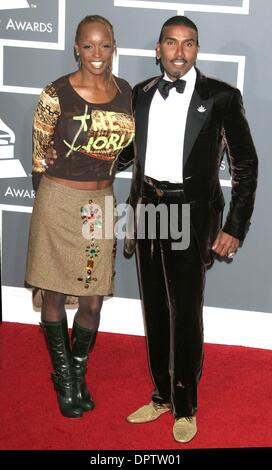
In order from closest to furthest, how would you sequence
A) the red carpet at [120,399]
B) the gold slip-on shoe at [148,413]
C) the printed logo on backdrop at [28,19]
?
the red carpet at [120,399], the gold slip-on shoe at [148,413], the printed logo on backdrop at [28,19]

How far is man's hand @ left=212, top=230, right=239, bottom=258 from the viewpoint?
353 centimetres

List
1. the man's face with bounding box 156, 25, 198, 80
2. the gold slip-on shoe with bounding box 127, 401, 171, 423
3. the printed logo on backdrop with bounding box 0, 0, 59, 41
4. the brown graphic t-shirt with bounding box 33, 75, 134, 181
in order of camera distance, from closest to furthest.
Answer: the man's face with bounding box 156, 25, 198, 80 < the brown graphic t-shirt with bounding box 33, 75, 134, 181 < the gold slip-on shoe with bounding box 127, 401, 171, 423 < the printed logo on backdrop with bounding box 0, 0, 59, 41

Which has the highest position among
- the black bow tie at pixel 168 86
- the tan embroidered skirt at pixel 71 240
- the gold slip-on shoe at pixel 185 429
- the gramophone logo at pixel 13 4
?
the gramophone logo at pixel 13 4

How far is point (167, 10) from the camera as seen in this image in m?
4.17

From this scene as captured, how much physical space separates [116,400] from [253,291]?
1.08 meters

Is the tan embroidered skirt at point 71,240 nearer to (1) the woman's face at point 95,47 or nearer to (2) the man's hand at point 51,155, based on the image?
(2) the man's hand at point 51,155

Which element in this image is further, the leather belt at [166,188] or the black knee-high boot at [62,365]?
the black knee-high boot at [62,365]

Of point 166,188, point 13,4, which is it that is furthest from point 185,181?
point 13,4

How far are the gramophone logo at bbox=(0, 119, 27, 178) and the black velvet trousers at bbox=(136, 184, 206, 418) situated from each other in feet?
4.17

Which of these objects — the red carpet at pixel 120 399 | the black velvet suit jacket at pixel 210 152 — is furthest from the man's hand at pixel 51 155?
the red carpet at pixel 120 399

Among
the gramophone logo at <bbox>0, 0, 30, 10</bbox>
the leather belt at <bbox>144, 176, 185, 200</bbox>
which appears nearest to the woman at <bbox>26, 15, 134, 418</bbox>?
the leather belt at <bbox>144, 176, 185, 200</bbox>

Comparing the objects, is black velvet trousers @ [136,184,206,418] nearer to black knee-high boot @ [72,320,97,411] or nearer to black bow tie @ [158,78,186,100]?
black knee-high boot @ [72,320,97,411]

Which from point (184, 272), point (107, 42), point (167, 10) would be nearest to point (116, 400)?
point (184, 272)

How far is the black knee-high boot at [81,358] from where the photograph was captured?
379cm
